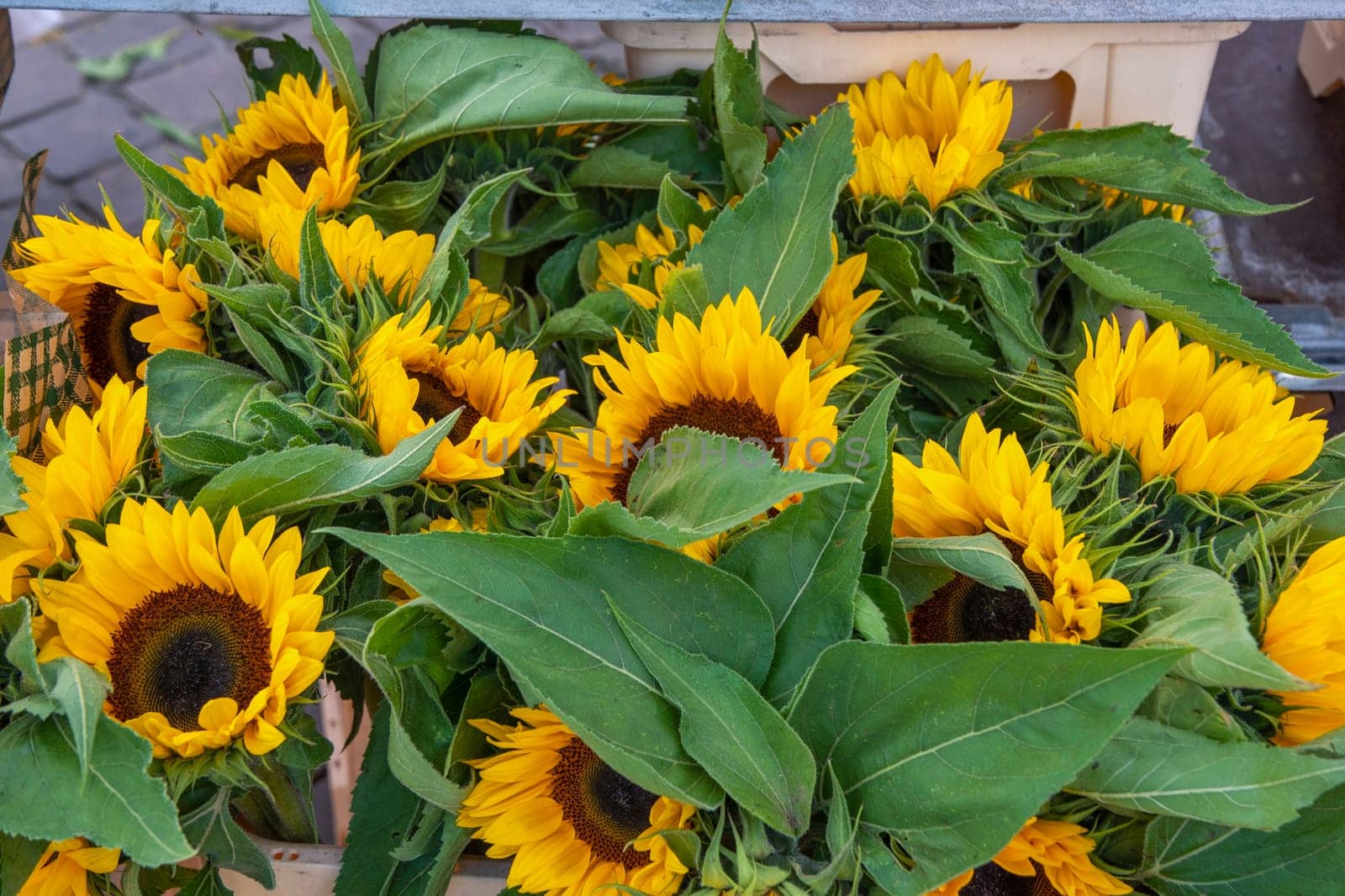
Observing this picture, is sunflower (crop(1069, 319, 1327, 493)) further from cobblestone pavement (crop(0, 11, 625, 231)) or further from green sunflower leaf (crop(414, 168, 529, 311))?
cobblestone pavement (crop(0, 11, 625, 231))

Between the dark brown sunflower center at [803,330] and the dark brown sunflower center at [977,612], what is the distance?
16cm

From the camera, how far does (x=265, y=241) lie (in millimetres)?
550

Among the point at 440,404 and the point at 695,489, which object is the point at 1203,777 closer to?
the point at 695,489

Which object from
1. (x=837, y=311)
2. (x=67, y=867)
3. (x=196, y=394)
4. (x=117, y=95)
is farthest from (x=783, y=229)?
(x=117, y=95)

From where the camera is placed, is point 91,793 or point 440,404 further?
point 440,404

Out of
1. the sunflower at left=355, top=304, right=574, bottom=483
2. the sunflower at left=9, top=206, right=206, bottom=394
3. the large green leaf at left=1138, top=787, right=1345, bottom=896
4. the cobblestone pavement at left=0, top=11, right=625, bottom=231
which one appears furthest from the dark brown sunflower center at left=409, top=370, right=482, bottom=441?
the cobblestone pavement at left=0, top=11, right=625, bottom=231

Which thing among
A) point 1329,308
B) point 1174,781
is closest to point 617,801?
point 1174,781

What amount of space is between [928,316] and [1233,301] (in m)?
0.14

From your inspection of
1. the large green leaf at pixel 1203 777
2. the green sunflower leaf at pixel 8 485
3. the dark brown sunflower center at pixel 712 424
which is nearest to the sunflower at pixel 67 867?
the green sunflower leaf at pixel 8 485

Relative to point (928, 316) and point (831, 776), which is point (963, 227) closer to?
point (928, 316)

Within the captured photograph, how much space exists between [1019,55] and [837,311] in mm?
214

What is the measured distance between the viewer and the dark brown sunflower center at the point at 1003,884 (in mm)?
436

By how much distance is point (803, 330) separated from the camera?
58cm

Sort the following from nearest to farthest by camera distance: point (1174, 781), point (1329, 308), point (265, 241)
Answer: point (1174, 781), point (265, 241), point (1329, 308)
